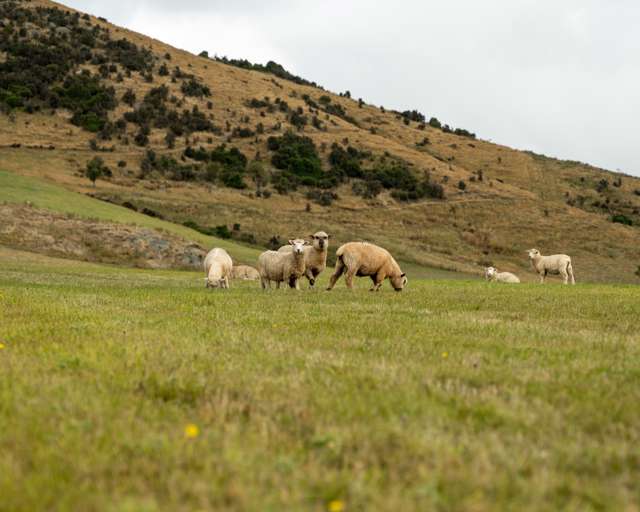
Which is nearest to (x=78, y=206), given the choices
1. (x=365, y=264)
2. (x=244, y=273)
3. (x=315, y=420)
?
(x=244, y=273)

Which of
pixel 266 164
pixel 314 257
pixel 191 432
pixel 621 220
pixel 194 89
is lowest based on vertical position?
pixel 191 432

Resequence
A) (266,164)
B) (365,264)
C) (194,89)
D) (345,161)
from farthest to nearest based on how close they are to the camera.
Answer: (194,89), (345,161), (266,164), (365,264)

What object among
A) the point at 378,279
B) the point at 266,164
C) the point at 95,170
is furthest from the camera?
the point at 266,164

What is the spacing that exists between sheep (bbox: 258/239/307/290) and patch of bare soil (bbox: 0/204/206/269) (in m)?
24.4

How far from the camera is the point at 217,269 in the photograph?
70.1 feet

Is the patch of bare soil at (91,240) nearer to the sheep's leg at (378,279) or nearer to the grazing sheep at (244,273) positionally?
the grazing sheep at (244,273)

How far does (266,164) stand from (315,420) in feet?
276

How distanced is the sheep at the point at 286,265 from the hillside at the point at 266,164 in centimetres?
3840

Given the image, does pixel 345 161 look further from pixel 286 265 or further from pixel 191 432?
pixel 191 432

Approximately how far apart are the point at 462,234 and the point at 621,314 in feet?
209

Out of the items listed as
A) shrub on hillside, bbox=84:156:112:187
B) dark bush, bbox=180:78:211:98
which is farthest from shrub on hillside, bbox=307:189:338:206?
dark bush, bbox=180:78:211:98

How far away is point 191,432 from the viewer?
172 inches

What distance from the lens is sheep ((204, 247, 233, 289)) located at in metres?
20.8

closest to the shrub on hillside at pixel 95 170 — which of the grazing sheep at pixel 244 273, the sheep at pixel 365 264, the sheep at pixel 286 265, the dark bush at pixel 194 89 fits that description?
the dark bush at pixel 194 89
